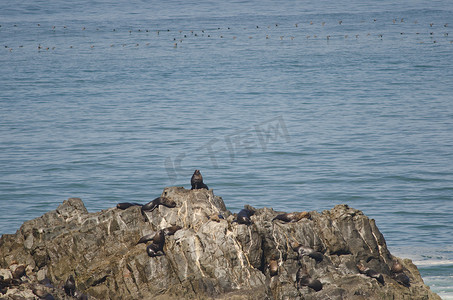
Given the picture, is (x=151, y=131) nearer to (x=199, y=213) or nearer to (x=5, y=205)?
(x=5, y=205)

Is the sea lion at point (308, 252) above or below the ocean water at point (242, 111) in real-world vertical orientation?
above

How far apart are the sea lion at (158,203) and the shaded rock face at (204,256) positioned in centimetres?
13

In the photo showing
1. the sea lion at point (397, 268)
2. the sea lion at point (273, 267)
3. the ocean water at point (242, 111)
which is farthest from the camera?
the ocean water at point (242, 111)

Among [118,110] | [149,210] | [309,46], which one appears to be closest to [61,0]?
[309,46]

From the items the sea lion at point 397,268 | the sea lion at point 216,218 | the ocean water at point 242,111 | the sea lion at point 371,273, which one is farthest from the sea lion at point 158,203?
the ocean water at point 242,111

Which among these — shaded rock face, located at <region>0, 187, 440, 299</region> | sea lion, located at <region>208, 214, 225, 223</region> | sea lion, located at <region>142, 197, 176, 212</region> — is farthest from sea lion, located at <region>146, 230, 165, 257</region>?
sea lion, located at <region>208, 214, 225, 223</region>

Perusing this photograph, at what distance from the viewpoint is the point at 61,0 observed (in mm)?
119000

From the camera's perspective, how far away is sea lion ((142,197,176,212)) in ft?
59.7

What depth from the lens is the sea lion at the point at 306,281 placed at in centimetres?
1662

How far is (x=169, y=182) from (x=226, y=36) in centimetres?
5353

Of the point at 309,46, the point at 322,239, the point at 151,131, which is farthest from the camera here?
the point at 309,46

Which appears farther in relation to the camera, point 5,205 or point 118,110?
point 118,110

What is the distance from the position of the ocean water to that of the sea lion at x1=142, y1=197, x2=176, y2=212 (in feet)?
32.1

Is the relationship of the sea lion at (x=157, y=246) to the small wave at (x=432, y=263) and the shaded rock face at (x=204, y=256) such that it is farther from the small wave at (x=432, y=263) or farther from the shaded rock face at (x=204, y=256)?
the small wave at (x=432, y=263)
